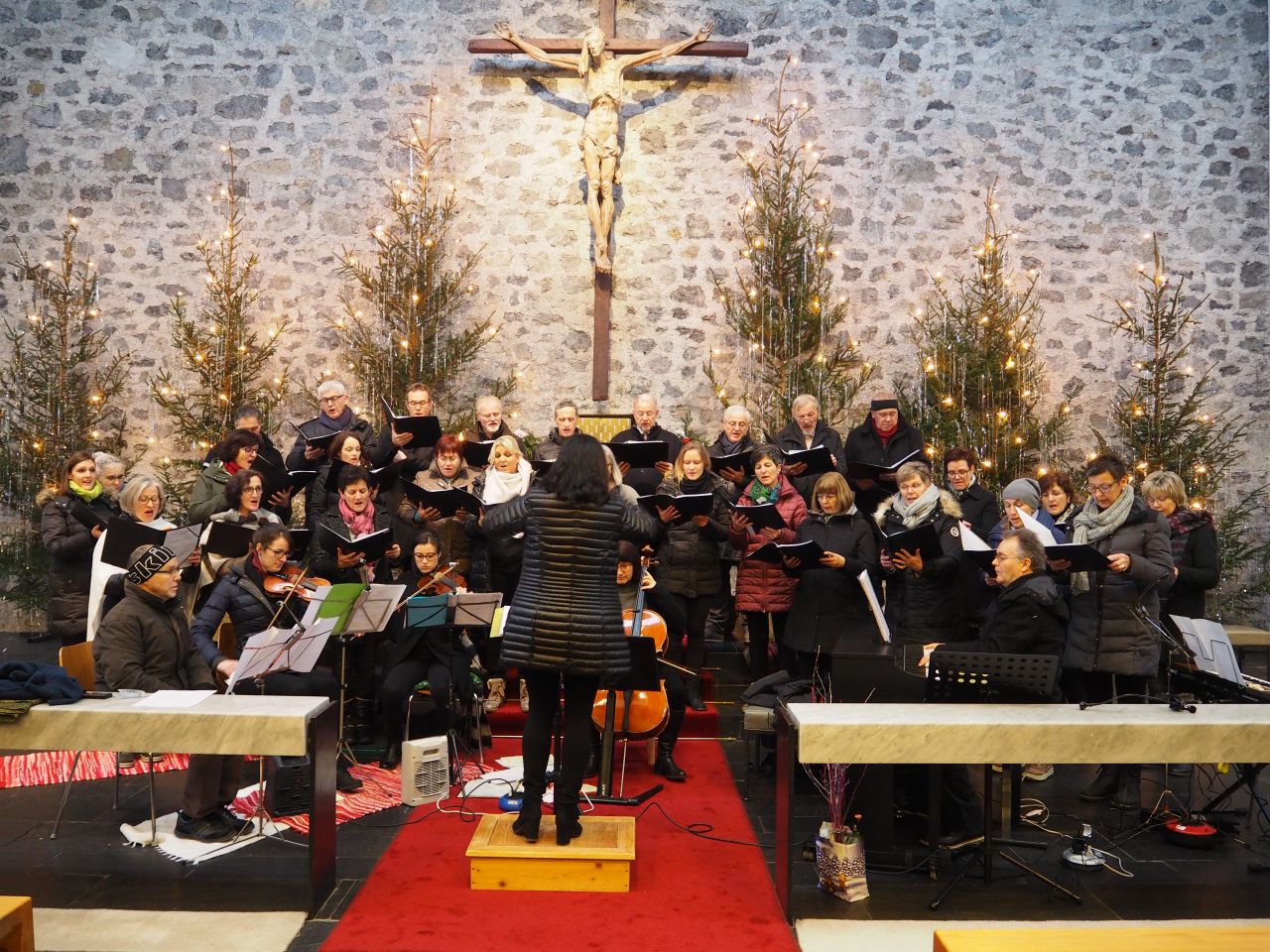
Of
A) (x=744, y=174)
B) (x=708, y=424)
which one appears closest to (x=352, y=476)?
(x=708, y=424)

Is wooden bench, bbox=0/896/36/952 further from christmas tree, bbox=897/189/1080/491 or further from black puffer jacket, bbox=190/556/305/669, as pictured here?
christmas tree, bbox=897/189/1080/491

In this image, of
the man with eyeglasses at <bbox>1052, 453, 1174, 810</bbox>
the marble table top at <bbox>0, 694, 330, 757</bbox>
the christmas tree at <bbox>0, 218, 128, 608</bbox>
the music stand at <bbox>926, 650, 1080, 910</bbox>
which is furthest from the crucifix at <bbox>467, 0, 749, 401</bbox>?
the marble table top at <bbox>0, 694, 330, 757</bbox>

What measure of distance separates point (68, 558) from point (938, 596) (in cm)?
493

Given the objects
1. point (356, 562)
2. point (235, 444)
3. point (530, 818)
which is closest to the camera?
point (530, 818)

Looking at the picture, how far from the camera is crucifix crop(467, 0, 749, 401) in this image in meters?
8.67

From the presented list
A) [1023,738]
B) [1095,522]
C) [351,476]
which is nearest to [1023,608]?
[1023,738]

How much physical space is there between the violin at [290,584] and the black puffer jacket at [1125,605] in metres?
3.67

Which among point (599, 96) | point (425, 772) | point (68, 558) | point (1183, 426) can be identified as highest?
point (599, 96)

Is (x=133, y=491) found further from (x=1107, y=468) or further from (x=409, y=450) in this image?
(x=1107, y=468)

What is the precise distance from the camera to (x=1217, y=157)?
362 inches

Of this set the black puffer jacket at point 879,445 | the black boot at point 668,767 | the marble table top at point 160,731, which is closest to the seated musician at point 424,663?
the black boot at point 668,767

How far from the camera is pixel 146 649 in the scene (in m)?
4.68

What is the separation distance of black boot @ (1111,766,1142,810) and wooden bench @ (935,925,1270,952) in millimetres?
2288

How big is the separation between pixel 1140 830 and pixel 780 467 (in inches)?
107
